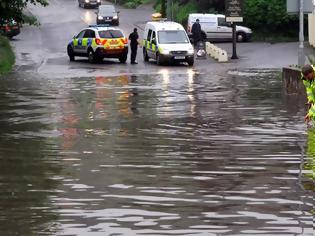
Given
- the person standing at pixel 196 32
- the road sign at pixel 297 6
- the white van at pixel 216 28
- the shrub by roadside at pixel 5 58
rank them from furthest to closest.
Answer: the white van at pixel 216 28 → the person standing at pixel 196 32 → the shrub by roadside at pixel 5 58 → the road sign at pixel 297 6

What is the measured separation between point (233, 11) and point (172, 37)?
339 cm

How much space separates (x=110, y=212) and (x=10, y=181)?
2.38 meters

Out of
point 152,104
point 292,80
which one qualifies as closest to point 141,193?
point 152,104

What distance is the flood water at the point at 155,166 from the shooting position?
923 cm

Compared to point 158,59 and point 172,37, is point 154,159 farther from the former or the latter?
point 172,37

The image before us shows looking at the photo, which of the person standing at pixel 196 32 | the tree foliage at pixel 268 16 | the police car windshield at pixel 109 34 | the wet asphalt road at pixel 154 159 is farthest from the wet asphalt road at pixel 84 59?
the wet asphalt road at pixel 154 159

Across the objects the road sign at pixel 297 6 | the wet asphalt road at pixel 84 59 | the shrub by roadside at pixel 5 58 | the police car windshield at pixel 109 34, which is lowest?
the wet asphalt road at pixel 84 59

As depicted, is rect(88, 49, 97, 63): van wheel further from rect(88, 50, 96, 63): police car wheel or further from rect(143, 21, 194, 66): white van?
rect(143, 21, 194, 66): white van

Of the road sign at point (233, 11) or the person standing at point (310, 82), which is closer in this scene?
the person standing at point (310, 82)

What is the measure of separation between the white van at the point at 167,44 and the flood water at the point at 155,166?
15180 millimetres

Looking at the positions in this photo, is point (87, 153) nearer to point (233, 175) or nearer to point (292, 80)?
point (233, 175)

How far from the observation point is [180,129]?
56.9 ft

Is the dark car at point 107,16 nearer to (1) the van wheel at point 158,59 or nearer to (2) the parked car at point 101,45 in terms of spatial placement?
(2) the parked car at point 101,45

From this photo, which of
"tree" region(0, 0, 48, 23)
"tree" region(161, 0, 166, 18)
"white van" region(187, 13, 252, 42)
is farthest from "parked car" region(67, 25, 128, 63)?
"tree" region(161, 0, 166, 18)
